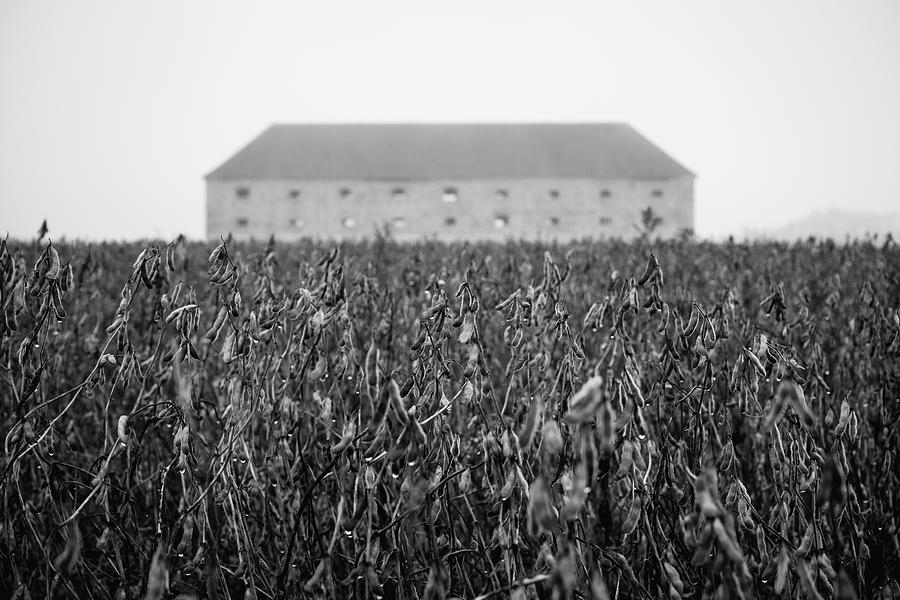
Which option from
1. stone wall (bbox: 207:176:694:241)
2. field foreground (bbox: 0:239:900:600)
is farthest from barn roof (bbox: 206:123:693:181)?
field foreground (bbox: 0:239:900:600)

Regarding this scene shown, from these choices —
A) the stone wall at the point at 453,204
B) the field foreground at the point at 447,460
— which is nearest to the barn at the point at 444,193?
the stone wall at the point at 453,204

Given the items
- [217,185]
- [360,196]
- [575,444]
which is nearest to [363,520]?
[575,444]

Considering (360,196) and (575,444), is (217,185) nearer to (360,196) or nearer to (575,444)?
(360,196)

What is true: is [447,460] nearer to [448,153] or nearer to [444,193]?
[444,193]

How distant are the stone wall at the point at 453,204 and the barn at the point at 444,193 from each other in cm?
7

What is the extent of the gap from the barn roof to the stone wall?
0.68m

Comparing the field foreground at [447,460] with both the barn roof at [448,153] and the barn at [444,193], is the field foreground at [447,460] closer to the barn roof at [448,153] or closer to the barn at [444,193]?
the barn at [444,193]

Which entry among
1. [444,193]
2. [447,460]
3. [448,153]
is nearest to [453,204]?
[444,193]

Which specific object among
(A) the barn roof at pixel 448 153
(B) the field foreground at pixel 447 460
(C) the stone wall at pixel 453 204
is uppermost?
(A) the barn roof at pixel 448 153

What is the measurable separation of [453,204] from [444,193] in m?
0.99

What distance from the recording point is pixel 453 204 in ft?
119

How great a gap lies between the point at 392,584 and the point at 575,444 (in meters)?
0.98

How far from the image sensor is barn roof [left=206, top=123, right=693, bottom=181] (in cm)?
3591

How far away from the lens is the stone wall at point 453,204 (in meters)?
35.6
